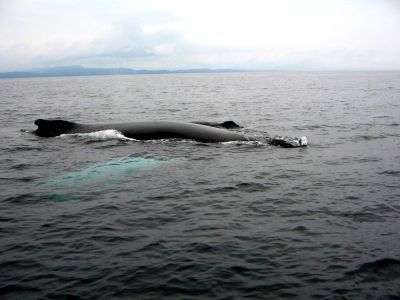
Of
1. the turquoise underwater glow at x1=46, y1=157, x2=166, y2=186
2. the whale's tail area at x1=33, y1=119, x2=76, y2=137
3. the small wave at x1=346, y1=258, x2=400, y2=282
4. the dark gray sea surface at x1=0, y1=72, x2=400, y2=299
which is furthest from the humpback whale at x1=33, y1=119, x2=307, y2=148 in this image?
the small wave at x1=346, y1=258, x2=400, y2=282

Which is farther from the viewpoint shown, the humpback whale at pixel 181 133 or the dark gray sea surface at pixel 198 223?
the humpback whale at pixel 181 133

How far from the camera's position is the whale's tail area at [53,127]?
2284 cm

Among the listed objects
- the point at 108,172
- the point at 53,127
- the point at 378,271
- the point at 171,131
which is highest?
the point at 171,131

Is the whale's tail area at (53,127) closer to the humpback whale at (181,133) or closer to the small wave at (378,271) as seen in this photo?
the humpback whale at (181,133)

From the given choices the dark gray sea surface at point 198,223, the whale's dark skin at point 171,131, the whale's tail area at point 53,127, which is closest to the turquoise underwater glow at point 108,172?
the dark gray sea surface at point 198,223

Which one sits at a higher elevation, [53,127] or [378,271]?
[53,127]

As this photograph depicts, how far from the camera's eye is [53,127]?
23.1 m

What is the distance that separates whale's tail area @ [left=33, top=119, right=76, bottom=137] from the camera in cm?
2284

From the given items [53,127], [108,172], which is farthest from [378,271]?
[53,127]

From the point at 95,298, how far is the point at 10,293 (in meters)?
1.46

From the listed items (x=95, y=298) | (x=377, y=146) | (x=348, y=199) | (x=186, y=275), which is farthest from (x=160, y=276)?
(x=377, y=146)

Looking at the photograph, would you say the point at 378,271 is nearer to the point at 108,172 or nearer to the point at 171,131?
the point at 108,172

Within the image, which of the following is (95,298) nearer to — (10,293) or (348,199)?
(10,293)

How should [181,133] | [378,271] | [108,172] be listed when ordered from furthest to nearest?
[181,133] < [108,172] < [378,271]
